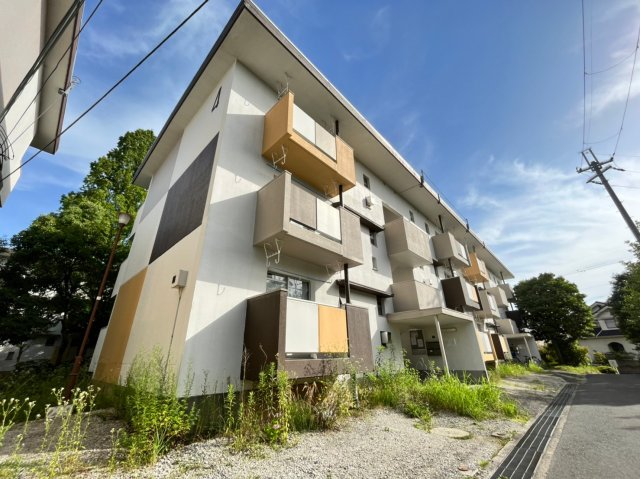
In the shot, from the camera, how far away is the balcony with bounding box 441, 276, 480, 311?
15.7 m

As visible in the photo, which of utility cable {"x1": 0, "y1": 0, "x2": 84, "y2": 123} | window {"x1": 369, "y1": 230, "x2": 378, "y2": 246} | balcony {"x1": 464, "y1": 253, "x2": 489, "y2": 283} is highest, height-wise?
balcony {"x1": 464, "y1": 253, "x2": 489, "y2": 283}

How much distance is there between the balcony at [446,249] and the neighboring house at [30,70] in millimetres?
19140

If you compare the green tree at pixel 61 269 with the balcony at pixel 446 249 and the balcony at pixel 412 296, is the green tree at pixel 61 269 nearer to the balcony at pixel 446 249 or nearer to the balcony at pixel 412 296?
the balcony at pixel 412 296

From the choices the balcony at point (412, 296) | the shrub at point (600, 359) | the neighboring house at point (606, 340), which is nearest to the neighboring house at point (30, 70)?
the balcony at point (412, 296)

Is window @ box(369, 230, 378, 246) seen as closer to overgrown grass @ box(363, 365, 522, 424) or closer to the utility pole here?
overgrown grass @ box(363, 365, 522, 424)

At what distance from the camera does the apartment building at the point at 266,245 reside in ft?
22.4

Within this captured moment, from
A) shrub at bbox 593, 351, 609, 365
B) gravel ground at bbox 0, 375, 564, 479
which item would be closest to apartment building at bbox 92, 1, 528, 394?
gravel ground at bbox 0, 375, 564, 479

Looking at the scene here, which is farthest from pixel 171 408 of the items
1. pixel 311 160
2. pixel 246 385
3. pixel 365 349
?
pixel 311 160

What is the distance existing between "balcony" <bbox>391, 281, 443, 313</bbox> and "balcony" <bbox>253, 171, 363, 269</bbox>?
14.1ft

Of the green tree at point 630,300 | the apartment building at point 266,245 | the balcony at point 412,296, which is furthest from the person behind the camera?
the green tree at point 630,300

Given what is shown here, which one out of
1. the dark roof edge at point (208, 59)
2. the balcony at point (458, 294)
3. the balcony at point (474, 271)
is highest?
the dark roof edge at point (208, 59)

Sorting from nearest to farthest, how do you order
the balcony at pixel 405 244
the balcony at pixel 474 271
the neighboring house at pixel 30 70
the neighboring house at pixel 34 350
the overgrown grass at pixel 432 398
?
the neighboring house at pixel 30 70 → the overgrown grass at pixel 432 398 → the balcony at pixel 405 244 → the neighboring house at pixel 34 350 → the balcony at pixel 474 271

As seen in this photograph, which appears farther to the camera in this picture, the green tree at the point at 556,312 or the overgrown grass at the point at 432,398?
the green tree at the point at 556,312

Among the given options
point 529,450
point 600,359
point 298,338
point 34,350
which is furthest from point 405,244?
point 600,359
